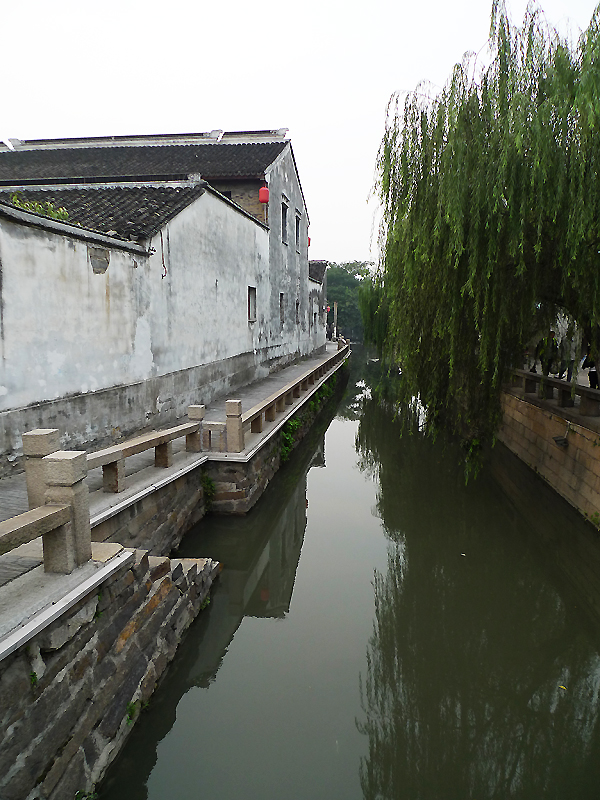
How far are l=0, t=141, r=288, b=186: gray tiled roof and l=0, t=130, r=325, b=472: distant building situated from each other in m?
0.08

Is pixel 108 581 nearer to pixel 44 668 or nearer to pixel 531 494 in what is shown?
pixel 44 668

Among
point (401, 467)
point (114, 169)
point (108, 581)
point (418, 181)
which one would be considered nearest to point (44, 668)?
point (108, 581)

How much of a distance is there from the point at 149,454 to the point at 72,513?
371cm

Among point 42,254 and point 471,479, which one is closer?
point 42,254

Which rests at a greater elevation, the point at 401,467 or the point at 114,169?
the point at 114,169

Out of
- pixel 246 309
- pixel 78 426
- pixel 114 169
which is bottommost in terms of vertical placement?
pixel 78 426

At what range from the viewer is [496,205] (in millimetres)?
5719

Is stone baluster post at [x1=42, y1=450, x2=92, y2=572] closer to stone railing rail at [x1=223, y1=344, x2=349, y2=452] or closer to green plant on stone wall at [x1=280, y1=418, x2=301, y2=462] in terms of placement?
stone railing rail at [x1=223, y1=344, x2=349, y2=452]

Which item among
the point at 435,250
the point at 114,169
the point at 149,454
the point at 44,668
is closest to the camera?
the point at 44,668

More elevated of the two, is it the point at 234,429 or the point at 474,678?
the point at 234,429

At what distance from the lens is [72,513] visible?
10.5 ft

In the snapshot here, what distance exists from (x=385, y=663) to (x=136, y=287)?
19.1ft

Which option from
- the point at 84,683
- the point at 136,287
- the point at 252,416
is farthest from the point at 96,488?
the point at 136,287

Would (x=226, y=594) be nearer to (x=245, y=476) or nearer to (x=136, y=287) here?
(x=245, y=476)
